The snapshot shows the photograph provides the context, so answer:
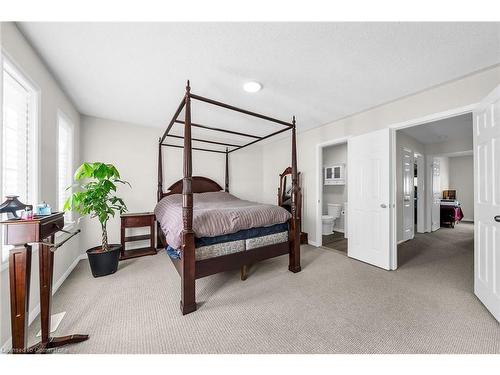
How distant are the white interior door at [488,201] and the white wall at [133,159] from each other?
4.02 metres

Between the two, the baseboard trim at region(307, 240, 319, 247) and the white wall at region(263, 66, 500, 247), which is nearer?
the white wall at region(263, 66, 500, 247)

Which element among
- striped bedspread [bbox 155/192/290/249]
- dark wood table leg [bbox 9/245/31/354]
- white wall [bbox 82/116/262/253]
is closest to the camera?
dark wood table leg [bbox 9/245/31/354]

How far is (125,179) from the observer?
358 cm

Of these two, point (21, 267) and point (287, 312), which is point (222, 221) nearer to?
point (287, 312)

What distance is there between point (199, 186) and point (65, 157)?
7.10ft

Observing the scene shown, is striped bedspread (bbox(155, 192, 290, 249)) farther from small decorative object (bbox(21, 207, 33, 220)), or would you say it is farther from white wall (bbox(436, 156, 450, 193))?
white wall (bbox(436, 156, 450, 193))

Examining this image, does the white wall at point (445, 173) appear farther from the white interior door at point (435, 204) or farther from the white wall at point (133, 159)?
the white wall at point (133, 159)

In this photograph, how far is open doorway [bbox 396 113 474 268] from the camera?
3368mm

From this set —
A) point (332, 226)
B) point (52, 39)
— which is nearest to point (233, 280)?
point (52, 39)

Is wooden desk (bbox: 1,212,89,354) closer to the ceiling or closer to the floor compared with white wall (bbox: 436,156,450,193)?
closer to the floor

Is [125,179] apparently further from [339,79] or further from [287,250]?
[339,79]

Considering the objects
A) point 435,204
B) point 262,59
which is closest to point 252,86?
point 262,59

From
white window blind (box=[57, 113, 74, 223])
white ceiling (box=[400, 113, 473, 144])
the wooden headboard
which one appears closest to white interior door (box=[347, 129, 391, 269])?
white ceiling (box=[400, 113, 473, 144])

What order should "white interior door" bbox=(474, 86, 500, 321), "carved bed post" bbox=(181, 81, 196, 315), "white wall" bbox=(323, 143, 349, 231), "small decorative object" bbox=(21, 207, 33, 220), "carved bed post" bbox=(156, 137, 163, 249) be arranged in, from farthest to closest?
"white wall" bbox=(323, 143, 349, 231) < "carved bed post" bbox=(156, 137, 163, 249) < "carved bed post" bbox=(181, 81, 196, 315) < "white interior door" bbox=(474, 86, 500, 321) < "small decorative object" bbox=(21, 207, 33, 220)
